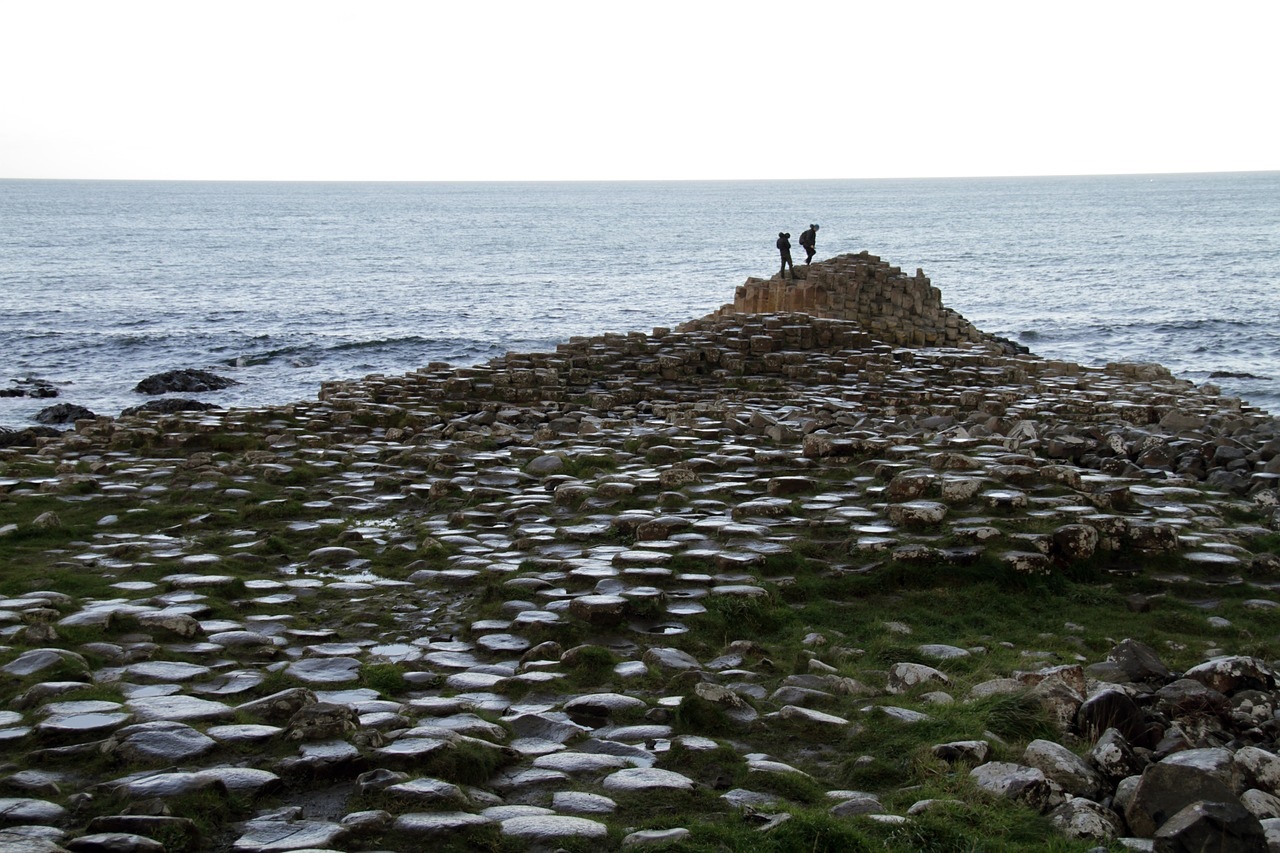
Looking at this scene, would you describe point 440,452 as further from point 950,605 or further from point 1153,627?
point 1153,627

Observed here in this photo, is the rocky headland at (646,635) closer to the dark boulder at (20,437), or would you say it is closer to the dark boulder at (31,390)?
the dark boulder at (20,437)

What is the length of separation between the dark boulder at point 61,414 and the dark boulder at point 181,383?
371cm

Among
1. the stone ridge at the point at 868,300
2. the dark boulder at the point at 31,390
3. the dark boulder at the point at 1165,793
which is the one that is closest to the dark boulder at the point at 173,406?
the dark boulder at the point at 31,390

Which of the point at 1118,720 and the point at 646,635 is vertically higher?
the point at 1118,720

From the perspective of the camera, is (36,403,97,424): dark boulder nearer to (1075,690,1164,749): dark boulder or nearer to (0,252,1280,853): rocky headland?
(0,252,1280,853): rocky headland

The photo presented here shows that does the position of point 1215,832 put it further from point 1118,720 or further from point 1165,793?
point 1118,720

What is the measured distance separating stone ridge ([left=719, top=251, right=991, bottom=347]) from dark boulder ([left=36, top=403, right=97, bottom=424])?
13.1m

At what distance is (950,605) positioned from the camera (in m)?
6.73

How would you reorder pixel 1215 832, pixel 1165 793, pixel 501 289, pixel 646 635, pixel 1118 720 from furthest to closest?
1. pixel 501 289
2. pixel 646 635
3. pixel 1118 720
4. pixel 1165 793
5. pixel 1215 832

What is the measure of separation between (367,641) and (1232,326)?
37.4m

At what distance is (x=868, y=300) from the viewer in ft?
75.5

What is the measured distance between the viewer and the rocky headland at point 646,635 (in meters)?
3.88

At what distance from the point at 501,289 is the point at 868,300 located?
32.9 meters

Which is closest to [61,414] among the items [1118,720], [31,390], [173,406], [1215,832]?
[173,406]
